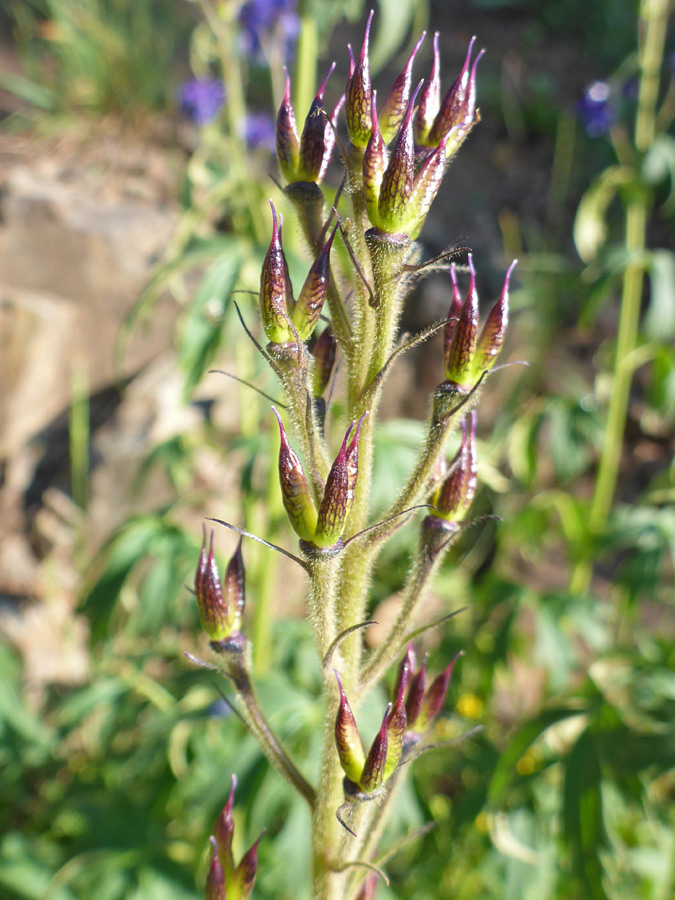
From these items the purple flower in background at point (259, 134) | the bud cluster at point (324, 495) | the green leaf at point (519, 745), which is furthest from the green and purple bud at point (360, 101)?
the purple flower in background at point (259, 134)

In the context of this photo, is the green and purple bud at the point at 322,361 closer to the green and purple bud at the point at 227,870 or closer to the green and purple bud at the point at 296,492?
the green and purple bud at the point at 296,492

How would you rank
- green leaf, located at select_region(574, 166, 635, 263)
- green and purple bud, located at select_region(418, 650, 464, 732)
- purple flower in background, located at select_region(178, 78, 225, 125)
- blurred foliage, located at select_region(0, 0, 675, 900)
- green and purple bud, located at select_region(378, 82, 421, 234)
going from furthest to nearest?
purple flower in background, located at select_region(178, 78, 225, 125), green leaf, located at select_region(574, 166, 635, 263), blurred foliage, located at select_region(0, 0, 675, 900), green and purple bud, located at select_region(418, 650, 464, 732), green and purple bud, located at select_region(378, 82, 421, 234)

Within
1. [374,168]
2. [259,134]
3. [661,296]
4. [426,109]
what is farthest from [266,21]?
[374,168]

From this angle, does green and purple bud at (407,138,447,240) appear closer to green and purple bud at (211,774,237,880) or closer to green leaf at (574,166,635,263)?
green and purple bud at (211,774,237,880)

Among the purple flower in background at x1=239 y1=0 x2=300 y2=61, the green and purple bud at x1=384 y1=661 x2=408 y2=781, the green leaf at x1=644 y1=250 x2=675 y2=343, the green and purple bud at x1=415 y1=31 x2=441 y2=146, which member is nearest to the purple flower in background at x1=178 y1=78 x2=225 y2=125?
the purple flower in background at x1=239 y1=0 x2=300 y2=61

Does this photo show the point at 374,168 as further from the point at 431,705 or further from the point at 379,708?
the point at 379,708

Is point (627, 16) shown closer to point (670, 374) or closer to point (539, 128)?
point (539, 128)
